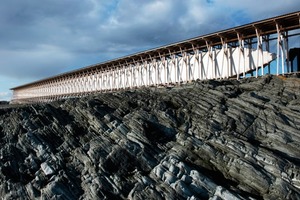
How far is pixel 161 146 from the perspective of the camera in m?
27.7

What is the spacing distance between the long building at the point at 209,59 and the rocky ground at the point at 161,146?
25.8 ft

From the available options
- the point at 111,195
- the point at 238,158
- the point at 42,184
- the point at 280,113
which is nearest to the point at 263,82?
the point at 280,113

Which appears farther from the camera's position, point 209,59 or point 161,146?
point 209,59

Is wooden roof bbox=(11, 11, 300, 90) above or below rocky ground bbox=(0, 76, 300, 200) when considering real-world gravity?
above

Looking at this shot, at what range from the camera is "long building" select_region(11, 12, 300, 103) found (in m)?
40.1

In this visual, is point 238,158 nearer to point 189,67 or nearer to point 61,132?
point 61,132

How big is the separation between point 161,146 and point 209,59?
24606 mm

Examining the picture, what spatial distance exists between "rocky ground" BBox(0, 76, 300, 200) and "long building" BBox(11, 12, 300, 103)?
786 centimetres

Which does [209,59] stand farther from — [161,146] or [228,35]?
[161,146]

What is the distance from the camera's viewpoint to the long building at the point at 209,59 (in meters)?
40.1

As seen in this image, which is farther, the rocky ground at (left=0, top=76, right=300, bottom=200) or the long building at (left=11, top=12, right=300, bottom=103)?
the long building at (left=11, top=12, right=300, bottom=103)

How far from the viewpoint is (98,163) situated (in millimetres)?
26438

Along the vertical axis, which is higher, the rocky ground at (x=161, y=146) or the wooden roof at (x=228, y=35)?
the wooden roof at (x=228, y=35)

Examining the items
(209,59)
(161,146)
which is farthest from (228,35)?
(161,146)
